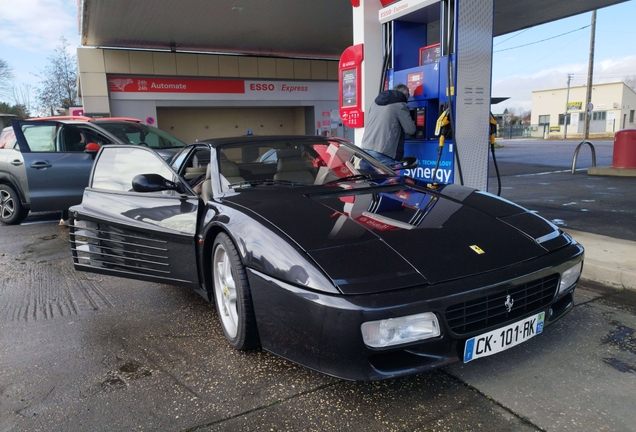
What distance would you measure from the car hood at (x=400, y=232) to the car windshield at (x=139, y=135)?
5.66 metres

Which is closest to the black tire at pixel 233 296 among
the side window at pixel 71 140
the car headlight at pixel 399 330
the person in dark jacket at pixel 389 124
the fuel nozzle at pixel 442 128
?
the car headlight at pixel 399 330

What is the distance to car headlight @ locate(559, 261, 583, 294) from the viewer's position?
2473 millimetres

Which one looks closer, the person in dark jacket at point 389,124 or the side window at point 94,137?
the person in dark jacket at point 389,124

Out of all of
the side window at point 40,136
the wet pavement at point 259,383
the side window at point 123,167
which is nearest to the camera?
the wet pavement at point 259,383

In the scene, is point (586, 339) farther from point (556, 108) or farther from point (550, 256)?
point (556, 108)

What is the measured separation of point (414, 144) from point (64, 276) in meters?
Answer: 4.29

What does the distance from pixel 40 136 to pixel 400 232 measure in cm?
665

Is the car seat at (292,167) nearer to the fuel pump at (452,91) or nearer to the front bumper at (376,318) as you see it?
the front bumper at (376,318)

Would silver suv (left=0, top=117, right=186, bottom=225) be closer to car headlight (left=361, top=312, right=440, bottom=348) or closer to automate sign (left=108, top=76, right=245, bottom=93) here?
car headlight (left=361, top=312, right=440, bottom=348)

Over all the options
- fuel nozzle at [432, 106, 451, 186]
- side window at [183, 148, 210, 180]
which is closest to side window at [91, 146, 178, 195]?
side window at [183, 148, 210, 180]

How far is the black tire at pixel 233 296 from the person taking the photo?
252 cm

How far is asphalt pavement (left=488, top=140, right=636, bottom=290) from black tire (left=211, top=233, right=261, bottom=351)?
2.89m

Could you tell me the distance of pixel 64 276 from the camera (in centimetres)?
456

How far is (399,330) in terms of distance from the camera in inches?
79.4
